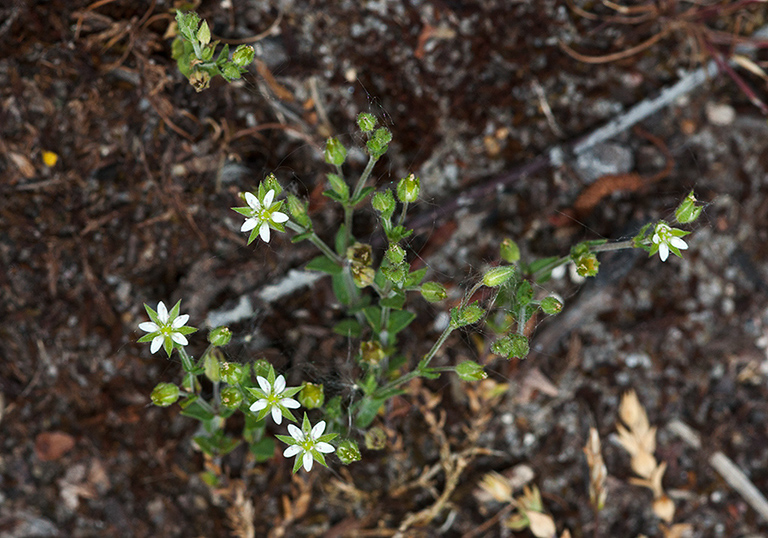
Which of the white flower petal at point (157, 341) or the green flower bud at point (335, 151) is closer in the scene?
the white flower petal at point (157, 341)

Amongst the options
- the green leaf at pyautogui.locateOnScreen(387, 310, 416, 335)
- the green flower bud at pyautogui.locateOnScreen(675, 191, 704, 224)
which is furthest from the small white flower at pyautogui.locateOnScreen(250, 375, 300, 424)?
the green flower bud at pyautogui.locateOnScreen(675, 191, 704, 224)

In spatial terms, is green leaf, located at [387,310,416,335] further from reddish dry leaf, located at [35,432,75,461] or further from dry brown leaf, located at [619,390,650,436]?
reddish dry leaf, located at [35,432,75,461]

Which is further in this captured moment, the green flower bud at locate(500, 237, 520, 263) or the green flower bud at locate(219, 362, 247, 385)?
the green flower bud at locate(500, 237, 520, 263)

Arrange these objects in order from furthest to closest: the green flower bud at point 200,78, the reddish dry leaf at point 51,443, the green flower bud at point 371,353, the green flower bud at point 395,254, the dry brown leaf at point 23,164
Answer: the reddish dry leaf at point 51,443 < the dry brown leaf at point 23,164 < the green flower bud at point 371,353 < the green flower bud at point 200,78 < the green flower bud at point 395,254

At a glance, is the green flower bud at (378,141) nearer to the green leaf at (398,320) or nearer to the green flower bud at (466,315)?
the green flower bud at (466,315)

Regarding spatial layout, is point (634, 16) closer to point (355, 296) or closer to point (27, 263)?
point (355, 296)

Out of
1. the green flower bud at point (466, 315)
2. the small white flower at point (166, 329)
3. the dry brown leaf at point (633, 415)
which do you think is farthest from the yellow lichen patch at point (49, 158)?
the dry brown leaf at point (633, 415)
